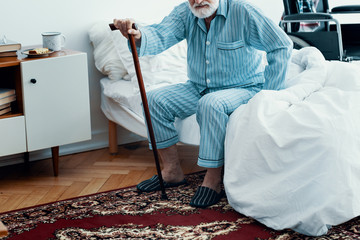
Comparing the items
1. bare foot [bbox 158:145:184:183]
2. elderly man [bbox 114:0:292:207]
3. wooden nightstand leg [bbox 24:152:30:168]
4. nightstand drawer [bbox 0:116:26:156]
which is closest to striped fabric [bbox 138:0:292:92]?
elderly man [bbox 114:0:292:207]

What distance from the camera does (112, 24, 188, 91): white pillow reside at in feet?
9.72

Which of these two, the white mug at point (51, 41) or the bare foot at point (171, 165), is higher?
the white mug at point (51, 41)

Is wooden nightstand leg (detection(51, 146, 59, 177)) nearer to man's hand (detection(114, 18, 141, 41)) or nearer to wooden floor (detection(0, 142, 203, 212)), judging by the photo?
wooden floor (detection(0, 142, 203, 212))

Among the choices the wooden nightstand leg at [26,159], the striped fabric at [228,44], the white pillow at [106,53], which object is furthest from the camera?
the white pillow at [106,53]

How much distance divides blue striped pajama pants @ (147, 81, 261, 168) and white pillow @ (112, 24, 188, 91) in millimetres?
323

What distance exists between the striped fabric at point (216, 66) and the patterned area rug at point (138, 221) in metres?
0.24

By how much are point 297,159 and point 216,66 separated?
2.25 ft

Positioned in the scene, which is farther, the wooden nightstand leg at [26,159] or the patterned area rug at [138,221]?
the wooden nightstand leg at [26,159]

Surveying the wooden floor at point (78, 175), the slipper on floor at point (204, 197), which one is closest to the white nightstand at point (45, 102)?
the wooden floor at point (78, 175)

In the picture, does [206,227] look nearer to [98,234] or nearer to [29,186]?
[98,234]

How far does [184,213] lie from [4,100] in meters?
1.00

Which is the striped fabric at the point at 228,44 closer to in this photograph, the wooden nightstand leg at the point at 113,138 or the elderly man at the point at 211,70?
the elderly man at the point at 211,70

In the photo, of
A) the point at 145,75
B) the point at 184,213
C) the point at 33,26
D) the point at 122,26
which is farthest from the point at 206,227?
the point at 33,26

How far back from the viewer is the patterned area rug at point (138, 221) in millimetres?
2064
